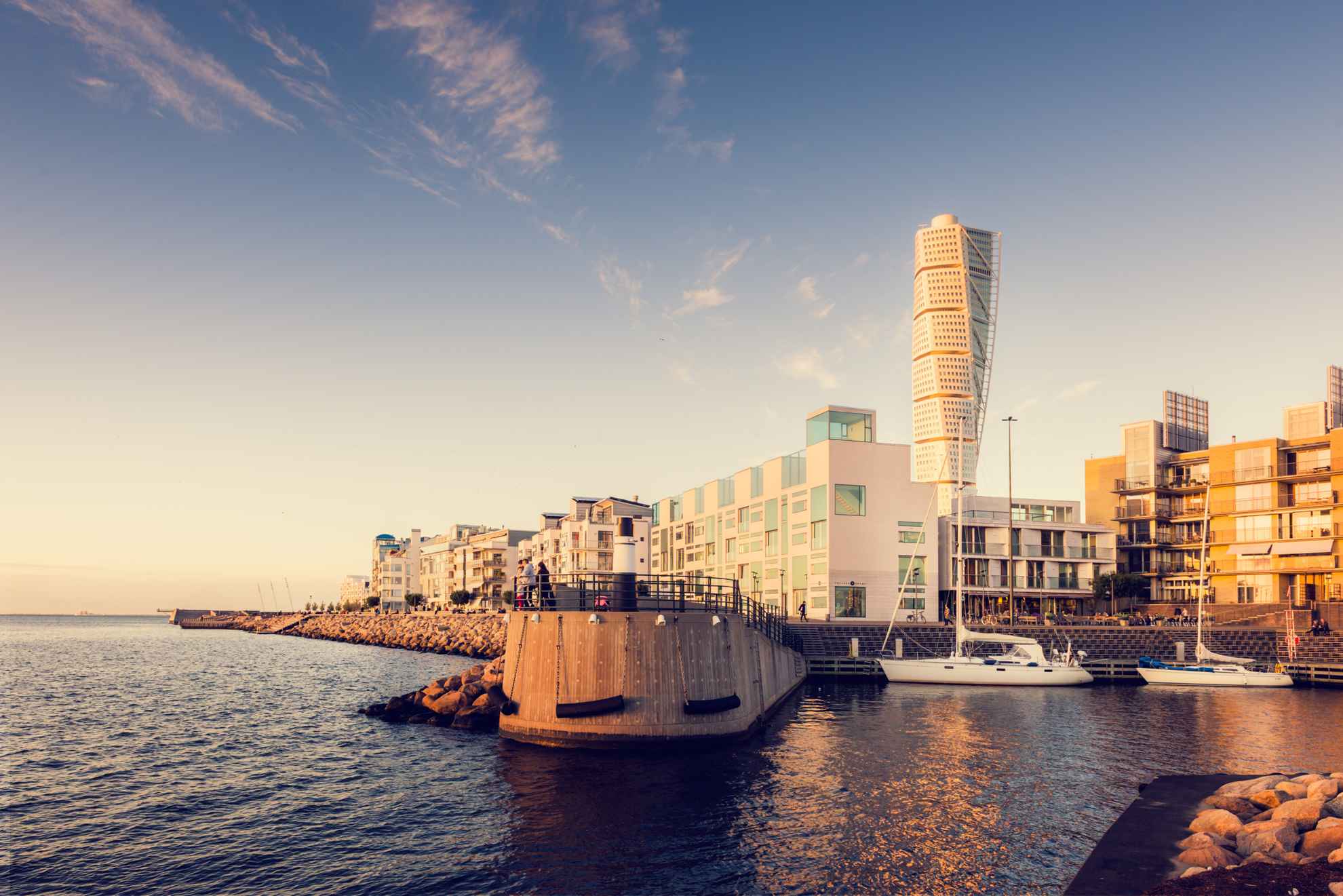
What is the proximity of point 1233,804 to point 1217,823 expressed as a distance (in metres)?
2.41

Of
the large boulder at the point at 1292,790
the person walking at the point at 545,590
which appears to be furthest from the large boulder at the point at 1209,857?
the person walking at the point at 545,590

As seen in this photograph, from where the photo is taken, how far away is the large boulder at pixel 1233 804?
18969 mm

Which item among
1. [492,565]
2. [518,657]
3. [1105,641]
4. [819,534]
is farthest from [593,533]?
[518,657]

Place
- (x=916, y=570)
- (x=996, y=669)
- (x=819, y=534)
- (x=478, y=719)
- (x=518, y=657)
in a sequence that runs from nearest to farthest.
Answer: (x=518, y=657) < (x=478, y=719) < (x=996, y=669) < (x=819, y=534) < (x=916, y=570)

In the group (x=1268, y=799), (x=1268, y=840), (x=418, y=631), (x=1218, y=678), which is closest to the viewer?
(x=1268, y=840)

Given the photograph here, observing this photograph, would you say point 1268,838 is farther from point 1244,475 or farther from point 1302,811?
point 1244,475

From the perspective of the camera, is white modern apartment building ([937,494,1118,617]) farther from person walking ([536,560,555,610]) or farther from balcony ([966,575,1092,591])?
person walking ([536,560,555,610])

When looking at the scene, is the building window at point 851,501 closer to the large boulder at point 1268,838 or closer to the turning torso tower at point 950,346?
the large boulder at point 1268,838

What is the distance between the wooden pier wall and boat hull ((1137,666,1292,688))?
4146cm

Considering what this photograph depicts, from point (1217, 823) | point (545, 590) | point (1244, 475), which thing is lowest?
point (1217, 823)

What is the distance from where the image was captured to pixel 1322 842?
15.5m

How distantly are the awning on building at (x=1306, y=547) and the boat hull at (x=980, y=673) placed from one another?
42967 mm

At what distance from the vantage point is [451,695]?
38.6m

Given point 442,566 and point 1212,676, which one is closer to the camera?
point 1212,676
